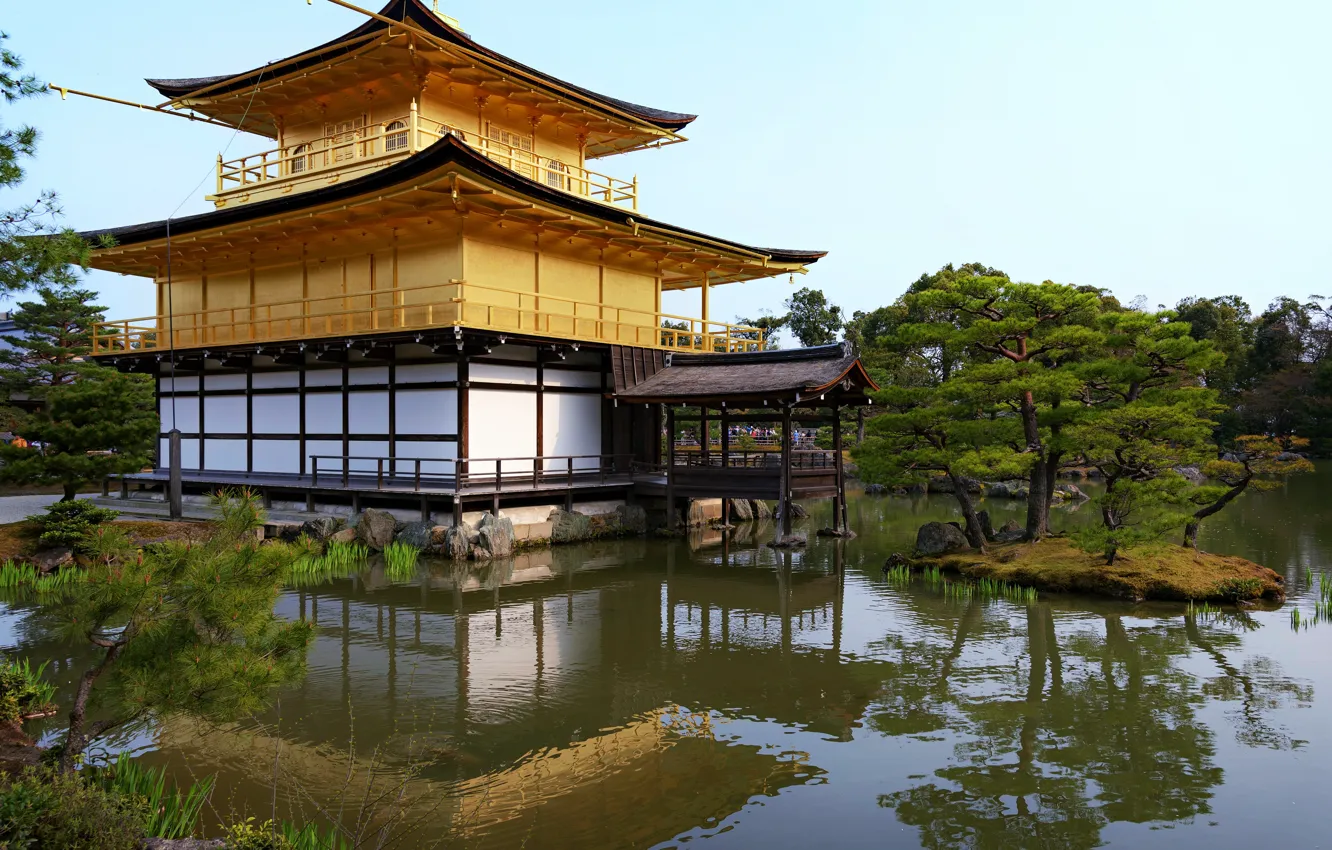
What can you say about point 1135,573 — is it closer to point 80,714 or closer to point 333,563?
point 333,563

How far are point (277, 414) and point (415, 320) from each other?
5417 mm

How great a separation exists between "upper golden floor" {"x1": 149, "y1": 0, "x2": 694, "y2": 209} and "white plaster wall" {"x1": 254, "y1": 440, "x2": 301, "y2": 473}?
6880mm

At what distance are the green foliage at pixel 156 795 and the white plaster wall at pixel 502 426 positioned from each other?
1309 centimetres

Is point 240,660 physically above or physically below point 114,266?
below

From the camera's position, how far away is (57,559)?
16047 mm

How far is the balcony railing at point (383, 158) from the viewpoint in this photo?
888 inches

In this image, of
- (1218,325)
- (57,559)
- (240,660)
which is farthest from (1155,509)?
(1218,325)

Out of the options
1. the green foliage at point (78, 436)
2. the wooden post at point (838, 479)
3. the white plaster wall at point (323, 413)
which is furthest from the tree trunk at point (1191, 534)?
the green foliage at point (78, 436)

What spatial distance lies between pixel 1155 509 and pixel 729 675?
905 centimetres

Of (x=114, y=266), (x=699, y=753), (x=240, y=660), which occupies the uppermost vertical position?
(x=114, y=266)

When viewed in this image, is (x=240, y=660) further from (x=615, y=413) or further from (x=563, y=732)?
(x=615, y=413)

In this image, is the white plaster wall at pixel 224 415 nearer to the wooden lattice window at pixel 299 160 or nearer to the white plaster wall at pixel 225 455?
the white plaster wall at pixel 225 455

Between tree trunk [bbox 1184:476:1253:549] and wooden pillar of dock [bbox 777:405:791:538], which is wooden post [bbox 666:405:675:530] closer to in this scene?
wooden pillar of dock [bbox 777:405:791:538]

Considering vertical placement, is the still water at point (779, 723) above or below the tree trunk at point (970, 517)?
below
